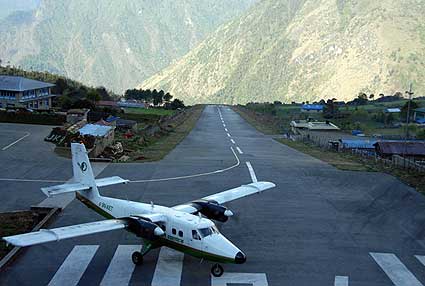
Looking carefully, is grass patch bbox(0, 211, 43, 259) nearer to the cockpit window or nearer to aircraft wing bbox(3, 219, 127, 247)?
aircraft wing bbox(3, 219, 127, 247)

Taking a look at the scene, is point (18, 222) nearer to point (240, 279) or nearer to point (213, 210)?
point (213, 210)

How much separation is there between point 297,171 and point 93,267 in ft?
91.7

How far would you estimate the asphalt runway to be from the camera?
2234 cm

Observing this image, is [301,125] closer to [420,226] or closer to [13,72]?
[420,226]

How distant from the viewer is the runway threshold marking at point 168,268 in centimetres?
2159

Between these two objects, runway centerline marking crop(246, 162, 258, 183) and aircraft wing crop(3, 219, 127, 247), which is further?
runway centerline marking crop(246, 162, 258, 183)

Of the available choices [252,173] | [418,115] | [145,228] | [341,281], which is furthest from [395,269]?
[418,115]

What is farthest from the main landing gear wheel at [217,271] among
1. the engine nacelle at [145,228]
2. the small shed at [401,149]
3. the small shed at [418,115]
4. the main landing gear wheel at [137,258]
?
the small shed at [418,115]

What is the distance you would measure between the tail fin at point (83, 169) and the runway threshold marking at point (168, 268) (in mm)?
5745

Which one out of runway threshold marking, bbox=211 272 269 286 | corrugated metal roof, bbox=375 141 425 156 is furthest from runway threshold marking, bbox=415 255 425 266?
corrugated metal roof, bbox=375 141 425 156

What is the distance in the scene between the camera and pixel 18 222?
98.1 ft

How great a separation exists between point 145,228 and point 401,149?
2357 inches

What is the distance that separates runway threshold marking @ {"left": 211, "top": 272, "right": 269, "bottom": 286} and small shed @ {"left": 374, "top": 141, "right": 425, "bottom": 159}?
55.2 metres

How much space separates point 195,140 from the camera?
77.2m
